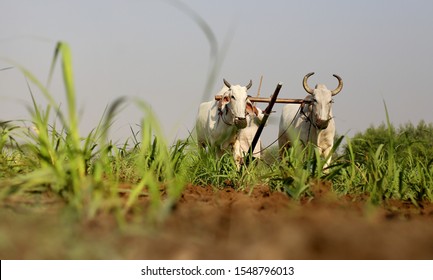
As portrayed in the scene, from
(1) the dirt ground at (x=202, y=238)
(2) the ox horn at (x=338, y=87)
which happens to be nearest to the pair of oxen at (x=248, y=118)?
(2) the ox horn at (x=338, y=87)

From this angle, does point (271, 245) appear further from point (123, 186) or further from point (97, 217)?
point (123, 186)

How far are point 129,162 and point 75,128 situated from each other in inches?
139

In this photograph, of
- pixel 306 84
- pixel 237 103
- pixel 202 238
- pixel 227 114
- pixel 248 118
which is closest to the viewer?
pixel 202 238

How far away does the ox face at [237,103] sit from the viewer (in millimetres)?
9500

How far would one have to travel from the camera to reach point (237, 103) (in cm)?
973

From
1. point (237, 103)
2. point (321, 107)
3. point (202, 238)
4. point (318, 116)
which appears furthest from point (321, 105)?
point (202, 238)

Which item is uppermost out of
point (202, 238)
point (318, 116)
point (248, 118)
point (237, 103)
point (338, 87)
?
point (338, 87)

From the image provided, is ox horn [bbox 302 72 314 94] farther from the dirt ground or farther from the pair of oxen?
the dirt ground

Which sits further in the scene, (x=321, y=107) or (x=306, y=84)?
(x=306, y=84)

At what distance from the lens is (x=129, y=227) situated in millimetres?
2359

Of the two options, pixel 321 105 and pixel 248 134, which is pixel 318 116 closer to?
pixel 321 105

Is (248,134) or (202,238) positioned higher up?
(248,134)

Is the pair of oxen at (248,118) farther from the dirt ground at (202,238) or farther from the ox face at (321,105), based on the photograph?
the dirt ground at (202,238)

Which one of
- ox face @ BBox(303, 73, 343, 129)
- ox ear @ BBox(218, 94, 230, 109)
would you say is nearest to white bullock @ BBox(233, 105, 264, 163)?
ox ear @ BBox(218, 94, 230, 109)
